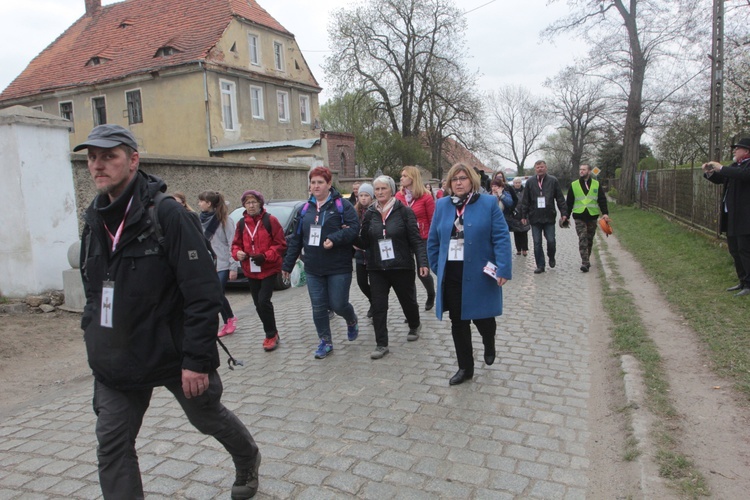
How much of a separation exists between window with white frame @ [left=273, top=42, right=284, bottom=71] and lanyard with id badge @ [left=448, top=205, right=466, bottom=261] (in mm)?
31162

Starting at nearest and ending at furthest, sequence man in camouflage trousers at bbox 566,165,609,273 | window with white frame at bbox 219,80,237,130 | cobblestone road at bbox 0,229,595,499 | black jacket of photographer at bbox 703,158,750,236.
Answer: cobblestone road at bbox 0,229,595,499, black jacket of photographer at bbox 703,158,750,236, man in camouflage trousers at bbox 566,165,609,273, window with white frame at bbox 219,80,237,130

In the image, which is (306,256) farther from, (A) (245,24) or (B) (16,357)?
(A) (245,24)

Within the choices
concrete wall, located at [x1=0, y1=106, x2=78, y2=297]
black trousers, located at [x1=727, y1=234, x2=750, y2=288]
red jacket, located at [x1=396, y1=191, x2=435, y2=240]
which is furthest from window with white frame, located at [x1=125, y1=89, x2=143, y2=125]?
black trousers, located at [x1=727, y1=234, x2=750, y2=288]

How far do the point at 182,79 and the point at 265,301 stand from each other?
25.8 metres

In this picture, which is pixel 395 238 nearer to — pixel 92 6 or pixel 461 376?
pixel 461 376

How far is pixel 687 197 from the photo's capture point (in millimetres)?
14859

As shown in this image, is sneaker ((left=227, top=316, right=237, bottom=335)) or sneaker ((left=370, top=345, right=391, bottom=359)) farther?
sneaker ((left=227, top=316, right=237, bottom=335))

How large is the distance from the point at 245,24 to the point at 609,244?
24276mm

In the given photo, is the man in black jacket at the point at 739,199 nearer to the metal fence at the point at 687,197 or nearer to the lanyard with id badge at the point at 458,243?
the lanyard with id badge at the point at 458,243

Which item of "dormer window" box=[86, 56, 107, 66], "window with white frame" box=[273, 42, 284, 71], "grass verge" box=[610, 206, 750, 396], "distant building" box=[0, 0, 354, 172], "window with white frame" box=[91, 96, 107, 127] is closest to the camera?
"grass verge" box=[610, 206, 750, 396]

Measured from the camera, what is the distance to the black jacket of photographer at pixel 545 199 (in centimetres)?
1019

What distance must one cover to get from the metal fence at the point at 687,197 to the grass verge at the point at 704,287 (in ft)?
1.21

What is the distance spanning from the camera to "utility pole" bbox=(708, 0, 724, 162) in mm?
10602

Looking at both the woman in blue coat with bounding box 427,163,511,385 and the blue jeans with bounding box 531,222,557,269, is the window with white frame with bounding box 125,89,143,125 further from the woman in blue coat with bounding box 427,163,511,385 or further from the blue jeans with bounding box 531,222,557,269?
the woman in blue coat with bounding box 427,163,511,385
